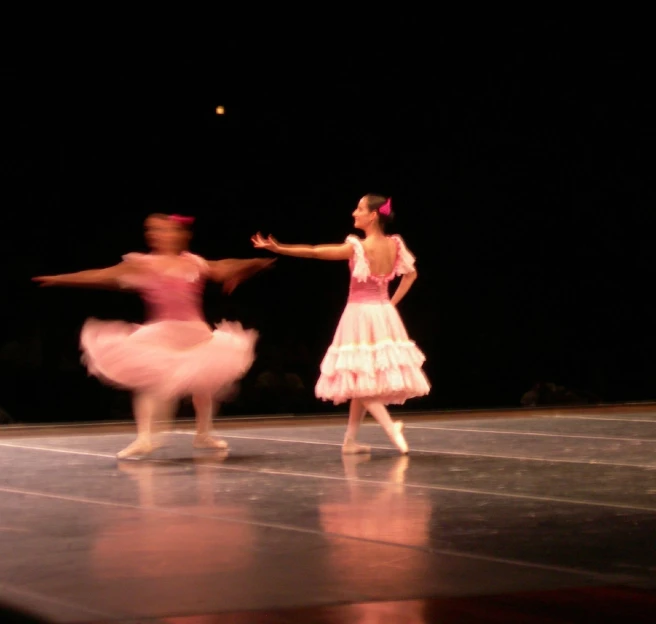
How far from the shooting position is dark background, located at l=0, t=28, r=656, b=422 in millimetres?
10445

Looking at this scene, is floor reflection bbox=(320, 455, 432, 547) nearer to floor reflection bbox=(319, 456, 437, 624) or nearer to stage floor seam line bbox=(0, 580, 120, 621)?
floor reflection bbox=(319, 456, 437, 624)

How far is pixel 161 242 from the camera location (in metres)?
6.40

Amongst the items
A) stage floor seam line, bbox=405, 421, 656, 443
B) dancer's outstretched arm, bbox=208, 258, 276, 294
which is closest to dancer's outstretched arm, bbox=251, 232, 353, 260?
dancer's outstretched arm, bbox=208, 258, 276, 294

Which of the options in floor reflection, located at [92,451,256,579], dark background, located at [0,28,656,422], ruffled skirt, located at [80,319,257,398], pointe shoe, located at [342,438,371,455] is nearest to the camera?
floor reflection, located at [92,451,256,579]

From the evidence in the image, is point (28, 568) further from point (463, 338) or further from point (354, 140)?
point (463, 338)

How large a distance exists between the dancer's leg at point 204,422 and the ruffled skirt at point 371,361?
1.97 feet

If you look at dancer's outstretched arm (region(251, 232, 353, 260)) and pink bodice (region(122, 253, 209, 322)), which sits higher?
dancer's outstretched arm (region(251, 232, 353, 260))

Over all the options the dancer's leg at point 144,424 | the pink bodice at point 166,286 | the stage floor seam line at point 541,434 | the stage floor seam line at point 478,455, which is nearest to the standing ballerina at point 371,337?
the stage floor seam line at point 478,455

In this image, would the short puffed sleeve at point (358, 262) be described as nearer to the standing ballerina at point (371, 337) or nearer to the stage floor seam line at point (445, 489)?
the standing ballerina at point (371, 337)

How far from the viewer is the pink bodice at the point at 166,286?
250 inches

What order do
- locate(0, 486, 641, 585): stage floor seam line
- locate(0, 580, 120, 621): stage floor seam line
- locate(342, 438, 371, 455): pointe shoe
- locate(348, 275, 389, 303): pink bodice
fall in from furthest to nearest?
locate(342, 438, 371, 455): pointe shoe → locate(348, 275, 389, 303): pink bodice → locate(0, 486, 641, 585): stage floor seam line → locate(0, 580, 120, 621): stage floor seam line

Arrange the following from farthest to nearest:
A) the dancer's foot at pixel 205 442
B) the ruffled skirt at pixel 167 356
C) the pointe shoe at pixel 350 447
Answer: the dancer's foot at pixel 205 442 → the pointe shoe at pixel 350 447 → the ruffled skirt at pixel 167 356

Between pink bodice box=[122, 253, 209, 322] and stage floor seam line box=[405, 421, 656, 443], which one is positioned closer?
pink bodice box=[122, 253, 209, 322]

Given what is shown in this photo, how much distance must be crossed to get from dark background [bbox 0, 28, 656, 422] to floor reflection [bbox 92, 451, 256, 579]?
556 cm
